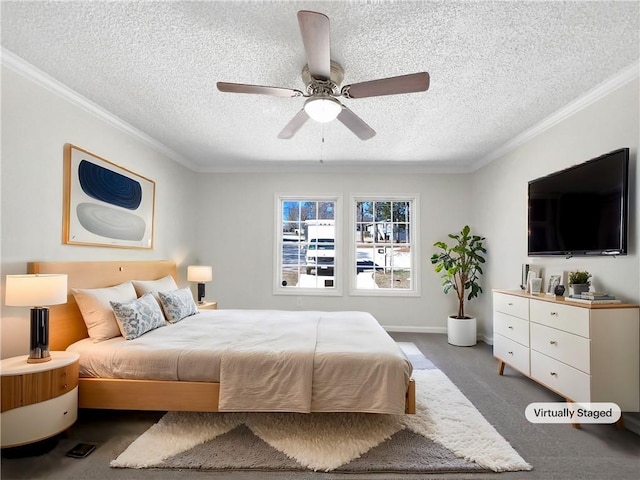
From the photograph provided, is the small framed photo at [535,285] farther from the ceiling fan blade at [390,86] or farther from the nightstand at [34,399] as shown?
the nightstand at [34,399]

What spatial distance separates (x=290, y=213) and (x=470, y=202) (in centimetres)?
283

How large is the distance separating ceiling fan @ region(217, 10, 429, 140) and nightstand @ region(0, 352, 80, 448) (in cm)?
208

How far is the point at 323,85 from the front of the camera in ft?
7.73

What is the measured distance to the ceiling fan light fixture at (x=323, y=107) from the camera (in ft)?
7.77

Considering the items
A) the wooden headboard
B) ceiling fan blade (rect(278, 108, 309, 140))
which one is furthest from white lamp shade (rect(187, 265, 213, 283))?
ceiling fan blade (rect(278, 108, 309, 140))

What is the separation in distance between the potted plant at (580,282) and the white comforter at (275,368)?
1.62 meters

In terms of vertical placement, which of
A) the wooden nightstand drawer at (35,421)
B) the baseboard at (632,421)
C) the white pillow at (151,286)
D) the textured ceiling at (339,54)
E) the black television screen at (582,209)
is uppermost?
the textured ceiling at (339,54)

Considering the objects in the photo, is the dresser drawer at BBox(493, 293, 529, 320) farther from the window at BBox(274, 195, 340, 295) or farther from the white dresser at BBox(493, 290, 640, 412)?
the window at BBox(274, 195, 340, 295)

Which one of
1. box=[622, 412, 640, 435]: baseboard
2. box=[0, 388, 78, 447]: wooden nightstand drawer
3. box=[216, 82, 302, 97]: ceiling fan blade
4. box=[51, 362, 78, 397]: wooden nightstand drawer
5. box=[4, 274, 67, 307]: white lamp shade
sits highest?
box=[216, 82, 302, 97]: ceiling fan blade

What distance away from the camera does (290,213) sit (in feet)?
18.4

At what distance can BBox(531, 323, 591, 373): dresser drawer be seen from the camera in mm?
2439

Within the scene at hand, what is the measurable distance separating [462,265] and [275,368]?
134 inches

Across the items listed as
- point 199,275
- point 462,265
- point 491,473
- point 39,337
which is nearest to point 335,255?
point 462,265

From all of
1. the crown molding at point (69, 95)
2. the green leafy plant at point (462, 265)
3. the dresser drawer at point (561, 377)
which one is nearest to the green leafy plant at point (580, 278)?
the dresser drawer at point (561, 377)
